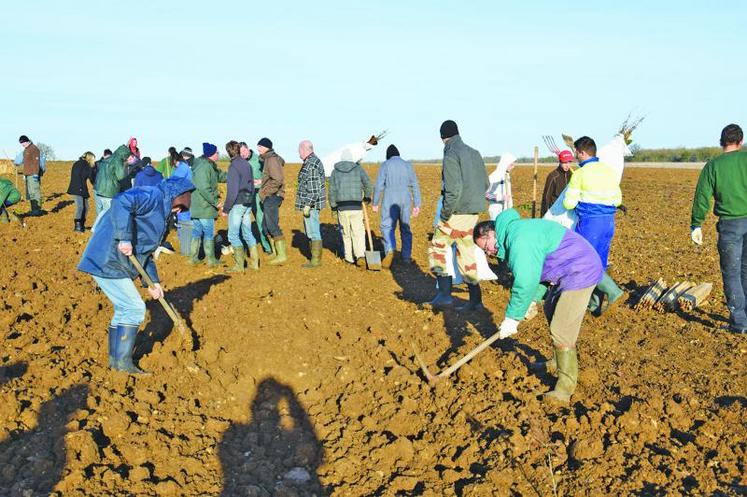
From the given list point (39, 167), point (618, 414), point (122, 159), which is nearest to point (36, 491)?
point (618, 414)

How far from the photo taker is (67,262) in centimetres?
1046

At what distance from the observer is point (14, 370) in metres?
5.75

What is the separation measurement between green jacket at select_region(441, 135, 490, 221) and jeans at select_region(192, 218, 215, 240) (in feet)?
13.8

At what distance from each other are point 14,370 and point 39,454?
5.51 ft

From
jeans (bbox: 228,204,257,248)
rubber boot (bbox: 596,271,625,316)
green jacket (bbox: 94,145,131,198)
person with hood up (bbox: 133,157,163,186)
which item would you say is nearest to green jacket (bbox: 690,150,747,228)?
rubber boot (bbox: 596,271,625,316)

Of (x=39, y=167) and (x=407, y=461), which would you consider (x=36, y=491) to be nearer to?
(x=407, y=461)

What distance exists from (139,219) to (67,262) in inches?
226

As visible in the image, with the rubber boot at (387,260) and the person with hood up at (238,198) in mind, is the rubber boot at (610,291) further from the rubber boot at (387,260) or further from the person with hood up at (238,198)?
the person with hood up at (238,198)

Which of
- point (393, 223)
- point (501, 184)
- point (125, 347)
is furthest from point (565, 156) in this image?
→ point (125, 347)

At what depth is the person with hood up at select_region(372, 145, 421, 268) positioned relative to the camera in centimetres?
999

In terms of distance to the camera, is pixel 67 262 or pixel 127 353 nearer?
pixel 127 353

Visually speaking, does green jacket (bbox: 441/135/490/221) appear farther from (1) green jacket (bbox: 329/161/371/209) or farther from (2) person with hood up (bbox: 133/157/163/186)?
(2) person with hood up (bbox: 133/157/163/186)

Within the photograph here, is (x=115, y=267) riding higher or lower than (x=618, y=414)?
higher

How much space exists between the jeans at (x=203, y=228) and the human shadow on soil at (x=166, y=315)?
76 centimetres
